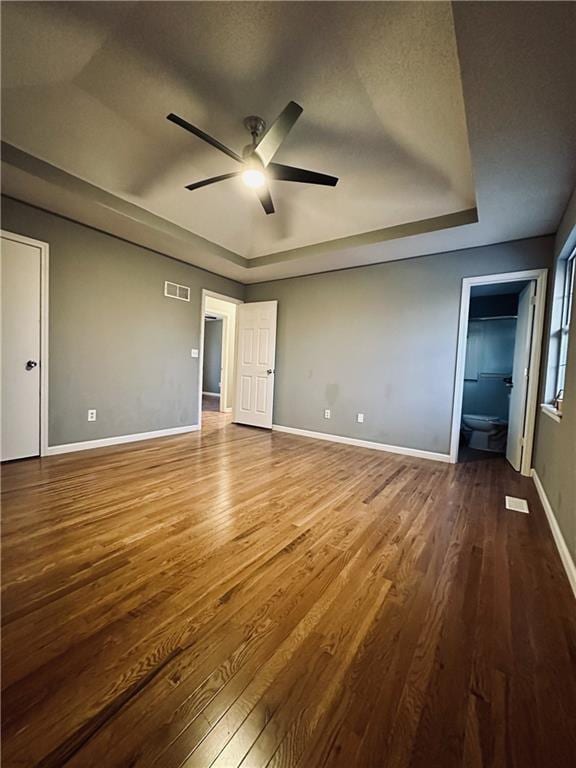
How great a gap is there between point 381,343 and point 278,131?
2.79 m

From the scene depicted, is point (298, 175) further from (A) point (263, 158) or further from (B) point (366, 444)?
(B) point (366, 444)

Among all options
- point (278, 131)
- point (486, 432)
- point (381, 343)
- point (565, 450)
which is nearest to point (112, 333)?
point (278, 131)

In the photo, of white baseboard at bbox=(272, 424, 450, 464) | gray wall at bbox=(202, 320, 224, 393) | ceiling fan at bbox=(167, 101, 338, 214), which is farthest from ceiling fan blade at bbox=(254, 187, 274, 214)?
gray wall at bbox=(202, 320, 224, 393)

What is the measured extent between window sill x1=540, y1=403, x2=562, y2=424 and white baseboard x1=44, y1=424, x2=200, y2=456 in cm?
421

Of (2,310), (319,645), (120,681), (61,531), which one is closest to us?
(120,681)

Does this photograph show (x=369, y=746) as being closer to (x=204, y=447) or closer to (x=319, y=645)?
(x=319, y=645)

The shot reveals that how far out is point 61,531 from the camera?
73.7 inches

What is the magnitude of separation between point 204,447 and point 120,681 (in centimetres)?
298

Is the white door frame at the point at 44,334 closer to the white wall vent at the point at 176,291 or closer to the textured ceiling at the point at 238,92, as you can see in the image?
the textured ceiling at the point at 238,92

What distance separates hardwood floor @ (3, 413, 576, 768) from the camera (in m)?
0.87

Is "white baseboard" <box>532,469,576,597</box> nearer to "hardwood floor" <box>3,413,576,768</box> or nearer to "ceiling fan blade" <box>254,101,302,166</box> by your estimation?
"hardwood floor" <box>3,413,576,768</box>

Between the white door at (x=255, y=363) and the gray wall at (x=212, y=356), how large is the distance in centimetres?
343

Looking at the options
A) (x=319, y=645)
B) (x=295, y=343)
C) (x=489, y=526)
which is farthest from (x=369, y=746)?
(x=295, y=343)

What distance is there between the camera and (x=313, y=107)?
6.70ft
